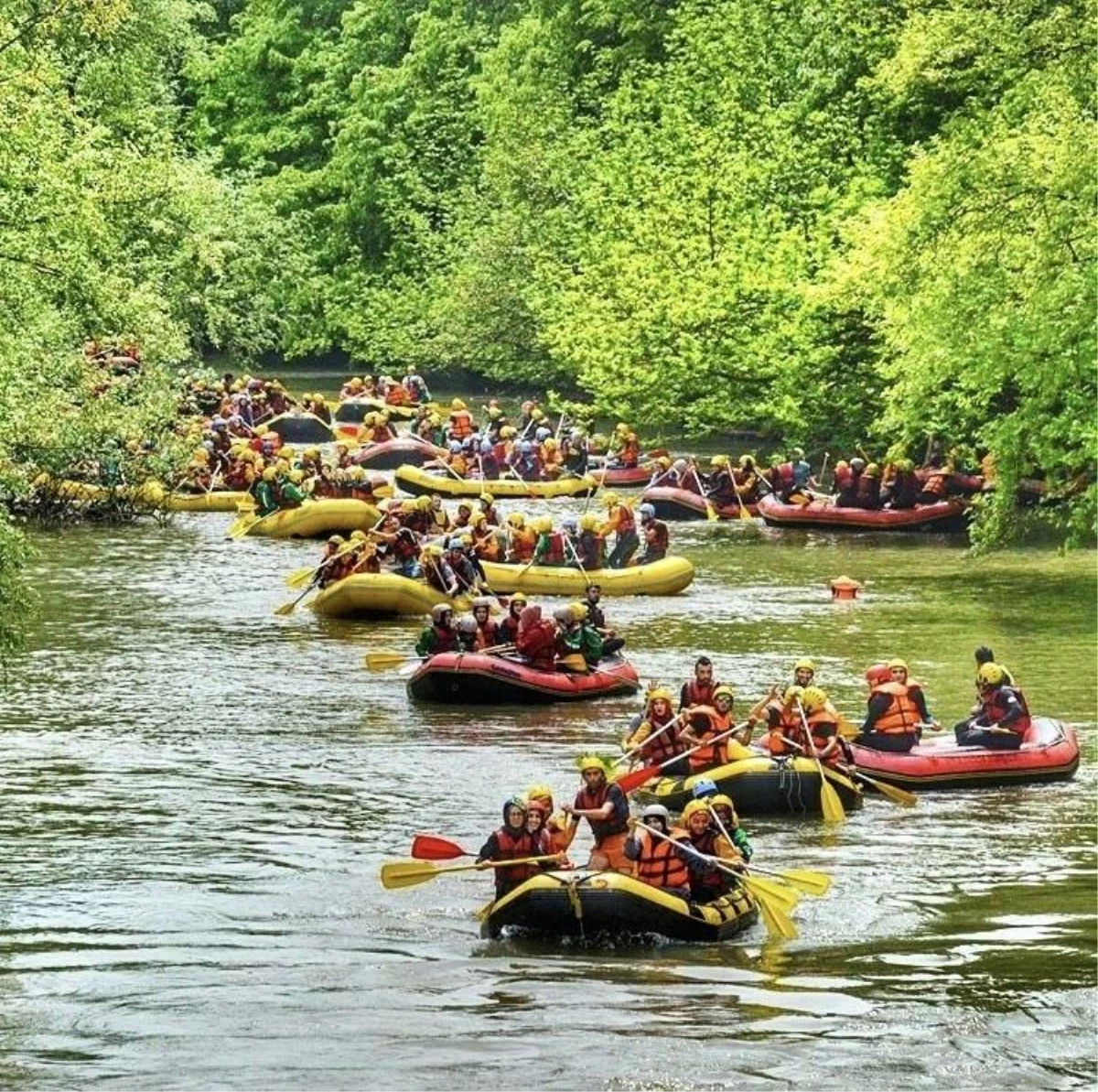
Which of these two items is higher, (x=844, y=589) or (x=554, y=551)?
(x=554, y=551)

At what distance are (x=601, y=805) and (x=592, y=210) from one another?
126 ft

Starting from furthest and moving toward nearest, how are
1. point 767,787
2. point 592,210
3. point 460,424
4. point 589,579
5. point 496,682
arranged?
point 592,210 → point 460,424 → point 589,579 → point 496,682 → point 767,787

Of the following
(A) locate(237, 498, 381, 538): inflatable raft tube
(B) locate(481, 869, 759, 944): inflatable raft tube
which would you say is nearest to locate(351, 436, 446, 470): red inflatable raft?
(A) locate(237, 498, 381, 538): inflatable raft tube

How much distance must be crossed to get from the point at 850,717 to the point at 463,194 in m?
47.4

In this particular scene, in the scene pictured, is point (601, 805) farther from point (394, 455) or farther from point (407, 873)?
point (394, 455)

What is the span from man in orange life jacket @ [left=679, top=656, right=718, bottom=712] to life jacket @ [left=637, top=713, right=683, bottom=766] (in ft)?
0.87

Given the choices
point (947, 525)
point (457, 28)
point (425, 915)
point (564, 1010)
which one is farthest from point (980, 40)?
point (457, 28)

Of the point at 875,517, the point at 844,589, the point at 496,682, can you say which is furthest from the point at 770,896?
the point at 875,517

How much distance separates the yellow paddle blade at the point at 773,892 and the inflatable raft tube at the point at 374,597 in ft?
54.0

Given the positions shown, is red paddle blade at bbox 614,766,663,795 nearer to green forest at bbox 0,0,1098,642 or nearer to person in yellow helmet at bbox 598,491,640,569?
green forest at bbox 0,0,1098,642

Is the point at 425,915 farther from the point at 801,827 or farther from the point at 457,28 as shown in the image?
the point at 457,28

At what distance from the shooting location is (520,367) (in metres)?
A: 71.1

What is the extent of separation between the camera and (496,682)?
3058 cm

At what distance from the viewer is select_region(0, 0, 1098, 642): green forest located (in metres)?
33.2
